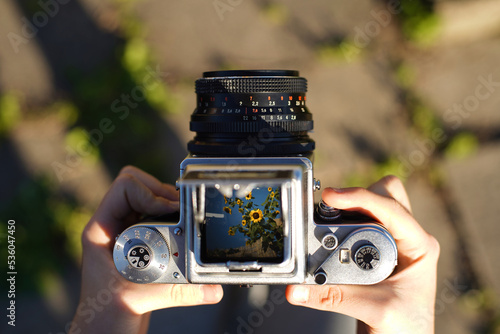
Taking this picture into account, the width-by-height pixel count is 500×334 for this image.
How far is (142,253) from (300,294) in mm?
391

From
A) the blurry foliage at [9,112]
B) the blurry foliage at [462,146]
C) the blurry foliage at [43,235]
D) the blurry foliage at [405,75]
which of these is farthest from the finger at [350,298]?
the blurry foliage at [9,112]

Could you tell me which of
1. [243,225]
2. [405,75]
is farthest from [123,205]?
[405,75]

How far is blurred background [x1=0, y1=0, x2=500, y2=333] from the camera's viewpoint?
1838 millimetres

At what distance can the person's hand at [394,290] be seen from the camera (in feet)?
3.37

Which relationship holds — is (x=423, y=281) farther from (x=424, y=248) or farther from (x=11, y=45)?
(x=11, y=45)

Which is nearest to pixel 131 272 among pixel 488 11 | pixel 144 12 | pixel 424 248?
pixel 424 248

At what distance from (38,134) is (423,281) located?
1.68 meters

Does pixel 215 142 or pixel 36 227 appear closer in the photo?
pixel 215 142

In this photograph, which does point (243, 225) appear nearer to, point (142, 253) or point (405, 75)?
point (142, 253)

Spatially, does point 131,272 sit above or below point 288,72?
below

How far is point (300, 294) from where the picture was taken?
1.04m

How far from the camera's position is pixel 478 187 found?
6.04 ft

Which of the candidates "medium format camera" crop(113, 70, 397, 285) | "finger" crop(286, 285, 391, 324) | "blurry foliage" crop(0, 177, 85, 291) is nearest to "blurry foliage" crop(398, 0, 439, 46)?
"medium format camera" crop(113, 70, 397, 285)

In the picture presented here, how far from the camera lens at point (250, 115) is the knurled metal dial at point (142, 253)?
0.23m
